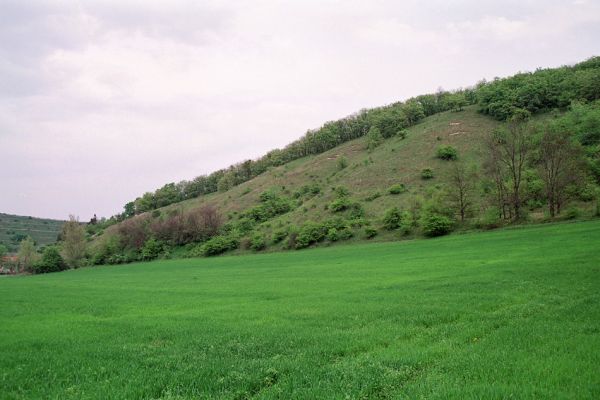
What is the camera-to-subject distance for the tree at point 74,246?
123500 mm

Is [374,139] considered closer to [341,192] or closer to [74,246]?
[341,192]

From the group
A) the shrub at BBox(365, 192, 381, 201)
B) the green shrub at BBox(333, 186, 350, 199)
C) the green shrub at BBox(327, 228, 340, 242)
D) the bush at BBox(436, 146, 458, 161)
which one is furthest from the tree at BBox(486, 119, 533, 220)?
the green shrub at BBox(333, 186, 350, 199)

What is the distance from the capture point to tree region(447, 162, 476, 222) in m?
73.3

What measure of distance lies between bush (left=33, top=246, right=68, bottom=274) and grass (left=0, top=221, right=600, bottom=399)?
368 feet

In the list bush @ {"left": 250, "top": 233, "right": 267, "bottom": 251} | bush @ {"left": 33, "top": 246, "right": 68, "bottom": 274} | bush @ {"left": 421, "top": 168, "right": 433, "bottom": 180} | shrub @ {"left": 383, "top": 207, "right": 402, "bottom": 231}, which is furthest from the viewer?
bush @ {"left": 33, "top": 246, "right": 68, "bottom": 274}

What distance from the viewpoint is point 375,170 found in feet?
393

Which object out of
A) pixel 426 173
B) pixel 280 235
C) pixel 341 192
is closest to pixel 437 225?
pixel 426 173

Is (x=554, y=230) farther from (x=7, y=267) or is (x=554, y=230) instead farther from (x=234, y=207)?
(x=7, y=267)

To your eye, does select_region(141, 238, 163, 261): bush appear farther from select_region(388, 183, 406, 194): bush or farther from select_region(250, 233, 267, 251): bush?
select_region(388, 183, 406, 194): bush

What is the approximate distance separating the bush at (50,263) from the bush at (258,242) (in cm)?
6760

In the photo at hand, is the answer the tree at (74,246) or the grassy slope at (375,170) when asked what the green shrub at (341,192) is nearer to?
the grassy slope at (375,170)

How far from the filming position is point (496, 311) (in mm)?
14992

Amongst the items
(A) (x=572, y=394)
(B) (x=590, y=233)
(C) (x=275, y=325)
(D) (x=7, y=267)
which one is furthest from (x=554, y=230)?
(D) (x=7, y=267)

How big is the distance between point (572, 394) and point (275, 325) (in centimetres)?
1109
